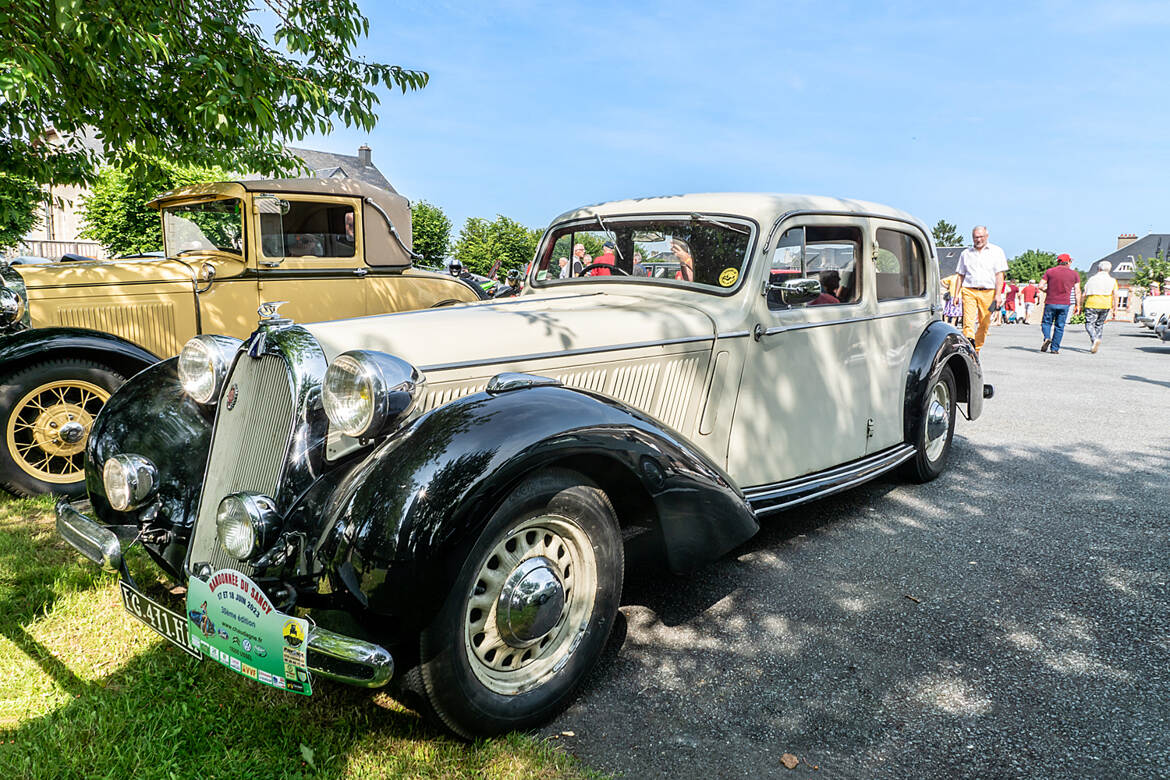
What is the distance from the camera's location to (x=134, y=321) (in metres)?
5.19

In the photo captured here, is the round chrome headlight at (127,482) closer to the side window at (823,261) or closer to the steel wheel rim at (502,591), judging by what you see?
the steel wheel rim at (502,591)

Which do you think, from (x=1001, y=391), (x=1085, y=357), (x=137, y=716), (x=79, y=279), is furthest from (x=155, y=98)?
(x=1085, y=357)

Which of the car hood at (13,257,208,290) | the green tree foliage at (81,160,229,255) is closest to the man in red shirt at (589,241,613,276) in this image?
the car hood at (13,257,208,290)

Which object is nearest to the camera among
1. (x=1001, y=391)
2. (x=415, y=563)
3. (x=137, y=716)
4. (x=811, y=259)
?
(x=415, y=563)

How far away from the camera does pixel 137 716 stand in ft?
7.13

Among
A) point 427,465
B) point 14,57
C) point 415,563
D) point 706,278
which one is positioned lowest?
point 415,563

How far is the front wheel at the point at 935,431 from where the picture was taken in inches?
173

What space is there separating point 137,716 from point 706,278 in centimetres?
275

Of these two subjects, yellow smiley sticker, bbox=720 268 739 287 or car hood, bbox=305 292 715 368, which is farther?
yellow smiley sticker, bbox=720 268 739 287

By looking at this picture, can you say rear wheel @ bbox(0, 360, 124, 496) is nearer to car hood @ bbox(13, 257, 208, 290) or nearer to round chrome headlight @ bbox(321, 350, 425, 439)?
car hood @ bbox(13, 257, 208, 290)

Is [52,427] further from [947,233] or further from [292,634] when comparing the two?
[947,233]

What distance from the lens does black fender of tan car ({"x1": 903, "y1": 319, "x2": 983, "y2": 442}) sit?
4289 mm

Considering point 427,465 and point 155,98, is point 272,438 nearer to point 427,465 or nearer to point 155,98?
point 427,465

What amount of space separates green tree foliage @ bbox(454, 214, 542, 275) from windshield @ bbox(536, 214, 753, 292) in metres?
24.3
